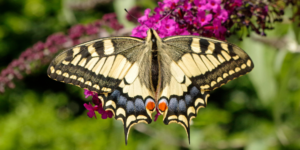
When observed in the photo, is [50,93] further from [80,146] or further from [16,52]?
[80,146]

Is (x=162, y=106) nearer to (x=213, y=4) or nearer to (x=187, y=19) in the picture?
(x=187, y=19)

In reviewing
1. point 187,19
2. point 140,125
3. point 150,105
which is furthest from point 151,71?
point 140,125

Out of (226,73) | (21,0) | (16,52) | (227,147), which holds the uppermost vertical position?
(21,0)

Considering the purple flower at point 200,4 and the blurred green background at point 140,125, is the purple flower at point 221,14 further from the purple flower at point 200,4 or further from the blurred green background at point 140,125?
the blurred green background at point 140,125

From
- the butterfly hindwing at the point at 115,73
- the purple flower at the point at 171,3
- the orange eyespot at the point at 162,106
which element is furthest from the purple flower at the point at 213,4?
the orange eyespot at the point at 162,106

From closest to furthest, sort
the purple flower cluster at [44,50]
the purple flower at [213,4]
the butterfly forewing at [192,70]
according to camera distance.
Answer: the butterfly forewing at [192,70]
the purple flower at [213,4]
the purple flower cluster at [44,50]

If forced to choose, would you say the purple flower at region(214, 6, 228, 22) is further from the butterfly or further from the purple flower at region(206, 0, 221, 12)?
the butterfly

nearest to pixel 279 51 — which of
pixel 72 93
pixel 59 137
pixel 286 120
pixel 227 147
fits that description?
pixel 227 147

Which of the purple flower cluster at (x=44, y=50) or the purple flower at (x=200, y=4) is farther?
the purple flower cluster at (x=44, y=50)
